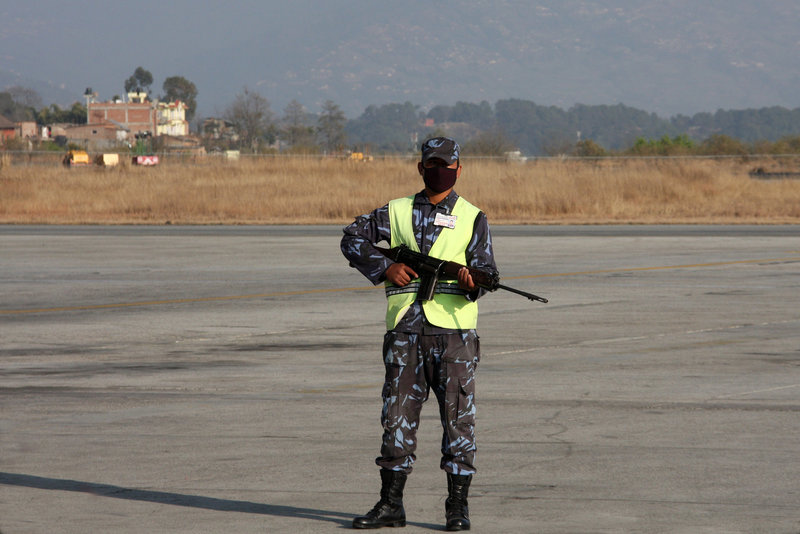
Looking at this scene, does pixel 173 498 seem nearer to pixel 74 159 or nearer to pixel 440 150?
pixel 440 150

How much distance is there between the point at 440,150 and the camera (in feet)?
18.5

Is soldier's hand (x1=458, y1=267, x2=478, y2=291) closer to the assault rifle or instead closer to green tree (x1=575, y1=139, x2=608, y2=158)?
the assault rifle

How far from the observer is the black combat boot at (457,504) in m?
5.50

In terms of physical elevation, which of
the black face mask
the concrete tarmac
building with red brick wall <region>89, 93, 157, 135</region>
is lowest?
the concrete tarmac

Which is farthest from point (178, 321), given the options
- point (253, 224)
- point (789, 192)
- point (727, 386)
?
point (789, 192)

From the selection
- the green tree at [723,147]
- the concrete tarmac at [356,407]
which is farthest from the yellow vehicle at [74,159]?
the concrete tarmac at [356,407]

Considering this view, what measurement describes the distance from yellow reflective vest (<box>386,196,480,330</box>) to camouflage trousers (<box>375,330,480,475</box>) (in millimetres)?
91

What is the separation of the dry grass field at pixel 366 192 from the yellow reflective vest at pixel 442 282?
3022 centimetres

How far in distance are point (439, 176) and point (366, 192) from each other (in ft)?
121

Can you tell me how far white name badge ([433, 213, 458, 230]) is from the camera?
18.4 ft

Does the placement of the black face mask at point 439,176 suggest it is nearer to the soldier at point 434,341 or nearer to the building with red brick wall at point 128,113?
the soldier at point 434,341

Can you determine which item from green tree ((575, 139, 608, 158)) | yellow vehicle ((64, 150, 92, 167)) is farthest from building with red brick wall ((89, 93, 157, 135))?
yellow vehicle ((64, 150, 92, 167))

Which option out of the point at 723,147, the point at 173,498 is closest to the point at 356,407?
the point at 173,498

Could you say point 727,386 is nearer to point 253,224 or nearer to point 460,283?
point 460,283
